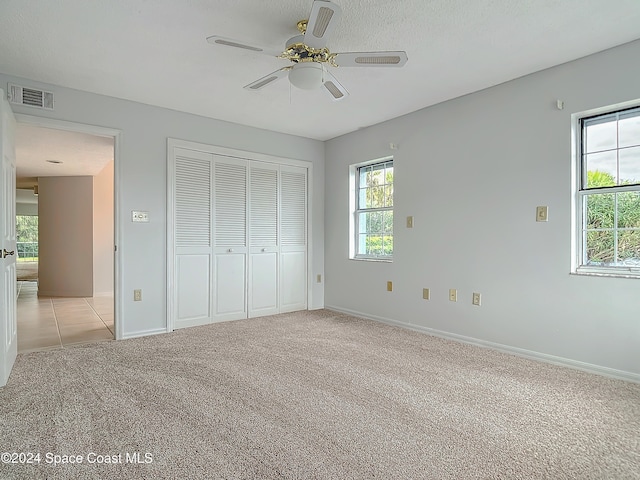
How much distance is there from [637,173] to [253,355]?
3.35m

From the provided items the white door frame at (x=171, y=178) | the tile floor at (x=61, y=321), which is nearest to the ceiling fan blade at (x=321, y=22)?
the white door frame at (x=171, y=178)

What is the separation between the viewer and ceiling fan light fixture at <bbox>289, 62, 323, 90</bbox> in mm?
2502

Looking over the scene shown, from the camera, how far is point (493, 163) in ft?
11.6

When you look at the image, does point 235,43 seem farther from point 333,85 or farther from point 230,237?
point 230,237

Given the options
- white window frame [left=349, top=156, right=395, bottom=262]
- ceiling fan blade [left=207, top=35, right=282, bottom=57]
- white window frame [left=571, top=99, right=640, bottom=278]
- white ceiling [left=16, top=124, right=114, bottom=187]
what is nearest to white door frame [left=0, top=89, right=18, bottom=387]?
white ceiling [left=16, top=124, right=114, bottom=187]

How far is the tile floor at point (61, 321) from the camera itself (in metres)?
3.83

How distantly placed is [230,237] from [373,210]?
6.09ft

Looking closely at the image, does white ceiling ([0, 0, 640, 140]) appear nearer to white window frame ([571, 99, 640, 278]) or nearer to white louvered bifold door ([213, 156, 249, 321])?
white window frame ([571, 99, 640, 278])

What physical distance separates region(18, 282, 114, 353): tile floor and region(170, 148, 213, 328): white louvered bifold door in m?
0.87

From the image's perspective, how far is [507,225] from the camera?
11.3 ft

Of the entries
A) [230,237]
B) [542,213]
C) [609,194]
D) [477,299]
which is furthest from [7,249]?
[609,194]

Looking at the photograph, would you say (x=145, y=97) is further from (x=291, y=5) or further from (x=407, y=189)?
(x=407, y=189)

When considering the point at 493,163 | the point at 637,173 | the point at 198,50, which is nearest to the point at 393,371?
the point at 493,163

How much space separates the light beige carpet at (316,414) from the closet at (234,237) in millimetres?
1070
